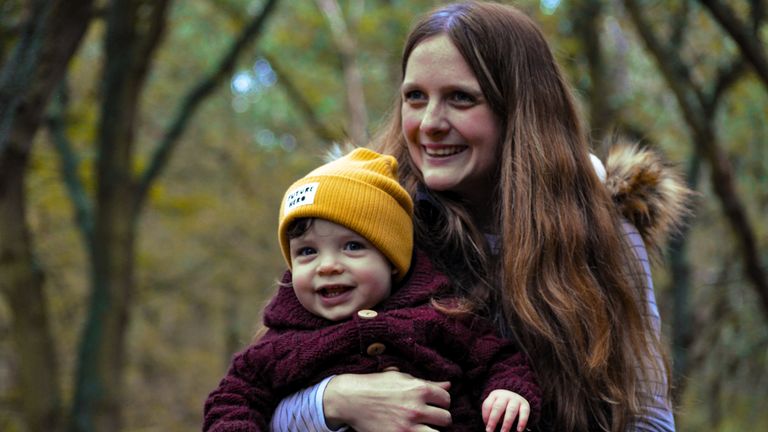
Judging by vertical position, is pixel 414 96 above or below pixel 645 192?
above

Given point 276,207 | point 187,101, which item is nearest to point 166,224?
point 276,207

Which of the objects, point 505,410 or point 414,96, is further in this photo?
point 414,96

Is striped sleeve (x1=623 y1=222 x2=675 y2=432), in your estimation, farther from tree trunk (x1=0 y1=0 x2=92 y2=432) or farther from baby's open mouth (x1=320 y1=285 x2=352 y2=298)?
tree trunk (x1=0 y1=0 x2=92 y2=432)

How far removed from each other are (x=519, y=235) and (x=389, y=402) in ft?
1.95

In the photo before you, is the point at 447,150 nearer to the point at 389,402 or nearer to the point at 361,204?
the point at 361,204

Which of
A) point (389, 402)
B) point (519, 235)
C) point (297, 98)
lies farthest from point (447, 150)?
point (297, 98)

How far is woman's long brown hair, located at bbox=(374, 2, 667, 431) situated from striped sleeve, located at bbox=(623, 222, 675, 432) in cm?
3

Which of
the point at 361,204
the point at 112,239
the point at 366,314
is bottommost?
the point at 366,314

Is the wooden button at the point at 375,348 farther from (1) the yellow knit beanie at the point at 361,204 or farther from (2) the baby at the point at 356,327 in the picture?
(1) the yellow knit beanie at the point at 361,204

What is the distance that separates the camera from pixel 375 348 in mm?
2730

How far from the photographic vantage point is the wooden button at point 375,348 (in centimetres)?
272

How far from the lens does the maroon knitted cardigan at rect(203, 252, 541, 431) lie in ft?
8.87

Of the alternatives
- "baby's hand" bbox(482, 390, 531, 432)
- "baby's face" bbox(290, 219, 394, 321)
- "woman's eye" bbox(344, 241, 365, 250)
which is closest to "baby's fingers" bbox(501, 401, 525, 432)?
"baby's hand" bbox(482, 390, 531, 432)

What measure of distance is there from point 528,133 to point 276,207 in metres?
12.1
